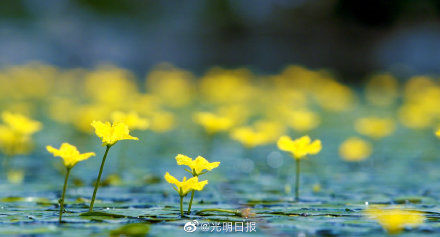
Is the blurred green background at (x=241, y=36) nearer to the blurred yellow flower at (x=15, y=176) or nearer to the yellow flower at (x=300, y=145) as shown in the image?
the blurred yellow flower at (x=15, y=176)

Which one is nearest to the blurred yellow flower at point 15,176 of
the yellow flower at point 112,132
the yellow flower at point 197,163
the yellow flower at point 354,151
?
the yellow flower at point 112,132

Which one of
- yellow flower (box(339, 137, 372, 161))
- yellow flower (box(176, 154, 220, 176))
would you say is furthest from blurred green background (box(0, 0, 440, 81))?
yellow flower (box(176, 154, 220, 176))

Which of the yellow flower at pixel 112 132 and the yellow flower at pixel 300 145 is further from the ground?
the yellow flower at pixel 300 145

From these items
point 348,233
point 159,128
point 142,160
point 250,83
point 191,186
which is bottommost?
point 348,233

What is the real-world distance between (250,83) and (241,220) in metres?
7.95

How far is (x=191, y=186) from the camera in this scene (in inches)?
74.5

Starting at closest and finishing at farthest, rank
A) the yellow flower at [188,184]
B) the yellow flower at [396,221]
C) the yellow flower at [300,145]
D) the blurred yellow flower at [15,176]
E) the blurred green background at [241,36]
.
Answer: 1. the yellow flower at [396,221]
2. the yellow flower at [188,184]
3. the yellow flower at [300,145]
4. the blurred yellow flower at [15,176]
5. the blurred green background at [241,36]

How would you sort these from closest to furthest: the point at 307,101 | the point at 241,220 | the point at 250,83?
the point at 241,220 → the point at 307,101 → the point at 250,83

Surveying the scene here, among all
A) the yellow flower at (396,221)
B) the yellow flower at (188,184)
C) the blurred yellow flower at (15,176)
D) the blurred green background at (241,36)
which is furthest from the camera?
the blurred green background at (241,36)

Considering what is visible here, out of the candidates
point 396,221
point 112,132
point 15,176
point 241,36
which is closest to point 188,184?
point 112,132

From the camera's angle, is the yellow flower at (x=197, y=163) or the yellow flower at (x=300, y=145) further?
the yellow flower at (x=300, y=145)

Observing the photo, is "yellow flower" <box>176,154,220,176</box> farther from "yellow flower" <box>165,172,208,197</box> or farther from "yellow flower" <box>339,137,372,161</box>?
"yellow flower" <box>339,137,372,161</box>

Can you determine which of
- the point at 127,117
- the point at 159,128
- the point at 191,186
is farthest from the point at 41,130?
the point at 191,186

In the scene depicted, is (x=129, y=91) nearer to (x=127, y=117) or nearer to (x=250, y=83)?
(x=250, y=83)
